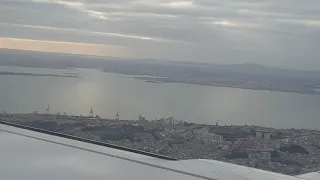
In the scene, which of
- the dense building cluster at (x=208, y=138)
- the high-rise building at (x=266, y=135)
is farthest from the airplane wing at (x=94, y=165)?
the high-rise building at (x=266, y=135)

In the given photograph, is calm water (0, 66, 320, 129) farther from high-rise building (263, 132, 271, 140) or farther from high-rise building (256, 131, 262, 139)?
high-rise building (263, 132, 271, 140)

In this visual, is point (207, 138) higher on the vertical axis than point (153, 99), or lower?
lower

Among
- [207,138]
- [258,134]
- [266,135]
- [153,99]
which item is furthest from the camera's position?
[153,99]

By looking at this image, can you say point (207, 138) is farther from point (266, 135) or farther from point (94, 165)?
point (94, 165)

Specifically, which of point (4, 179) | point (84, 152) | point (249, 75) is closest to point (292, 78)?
point (249, 75)

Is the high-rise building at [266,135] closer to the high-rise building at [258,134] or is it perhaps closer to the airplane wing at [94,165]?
the high-rise building at [258,134]

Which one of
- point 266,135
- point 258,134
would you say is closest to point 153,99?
point 258,134
